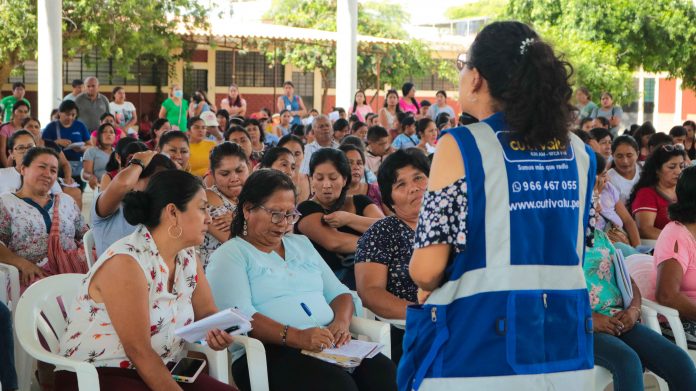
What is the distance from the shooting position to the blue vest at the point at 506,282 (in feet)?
6.86

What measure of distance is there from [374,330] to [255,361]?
0.55 meters

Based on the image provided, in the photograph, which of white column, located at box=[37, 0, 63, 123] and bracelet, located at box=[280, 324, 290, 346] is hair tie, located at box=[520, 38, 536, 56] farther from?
white column, located at box=[37, 0, 63, 123]

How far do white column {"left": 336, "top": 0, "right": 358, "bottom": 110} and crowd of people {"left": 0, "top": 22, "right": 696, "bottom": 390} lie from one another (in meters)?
8.94

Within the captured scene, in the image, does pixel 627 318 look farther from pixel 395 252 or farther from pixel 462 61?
pixel 462 61

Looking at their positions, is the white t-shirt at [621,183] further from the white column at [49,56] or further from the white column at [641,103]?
the white column at [641,103]

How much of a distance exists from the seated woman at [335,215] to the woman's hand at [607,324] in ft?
3.80

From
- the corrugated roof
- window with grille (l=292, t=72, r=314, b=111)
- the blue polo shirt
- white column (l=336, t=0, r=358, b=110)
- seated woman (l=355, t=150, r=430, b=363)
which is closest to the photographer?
seated woman (l=355, t=150, r=430, b=363)

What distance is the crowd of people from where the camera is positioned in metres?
2.11

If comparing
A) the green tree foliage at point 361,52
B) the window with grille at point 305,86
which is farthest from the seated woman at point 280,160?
the window with grille at point 305,86

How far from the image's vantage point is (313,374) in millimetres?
3395

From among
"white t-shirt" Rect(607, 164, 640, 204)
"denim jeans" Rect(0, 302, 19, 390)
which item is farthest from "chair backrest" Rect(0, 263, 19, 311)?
"white t-shirt" Rect(607, 164, 640, 204)

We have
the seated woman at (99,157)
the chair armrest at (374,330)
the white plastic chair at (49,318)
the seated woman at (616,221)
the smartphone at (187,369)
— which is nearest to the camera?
the smartphone at (187,369)

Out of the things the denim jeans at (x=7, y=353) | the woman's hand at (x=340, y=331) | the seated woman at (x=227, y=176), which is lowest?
the denim jeans at (x=7, y=353)

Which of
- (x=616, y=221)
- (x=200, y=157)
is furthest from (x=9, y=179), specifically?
(x=616, y=221)
